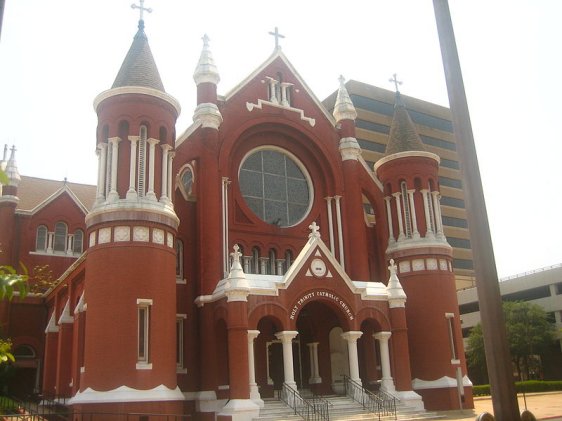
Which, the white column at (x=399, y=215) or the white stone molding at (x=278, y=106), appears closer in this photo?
the white stone molding at (x=278, y=106)

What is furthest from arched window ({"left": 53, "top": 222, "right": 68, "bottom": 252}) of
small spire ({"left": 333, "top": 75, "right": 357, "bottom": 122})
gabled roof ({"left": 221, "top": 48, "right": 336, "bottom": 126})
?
small spire ({"left": 333, "top": 75, "right": 357, "bottom": 122})

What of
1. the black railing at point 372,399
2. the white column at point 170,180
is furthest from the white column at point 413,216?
the white column at point 170,180

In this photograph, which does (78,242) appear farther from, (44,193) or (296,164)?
(296,164)

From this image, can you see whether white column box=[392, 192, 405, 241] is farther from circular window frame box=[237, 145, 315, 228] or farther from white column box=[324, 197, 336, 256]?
circular window frame box=[237, 145, 315, 228]

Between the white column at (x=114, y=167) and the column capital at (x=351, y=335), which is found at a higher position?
the white column at (x=114, y=167)

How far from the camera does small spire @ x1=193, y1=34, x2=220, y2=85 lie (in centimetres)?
3050

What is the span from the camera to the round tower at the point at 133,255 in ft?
76.0

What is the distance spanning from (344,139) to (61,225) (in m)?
20.0

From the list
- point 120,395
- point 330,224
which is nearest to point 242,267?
point 330,224

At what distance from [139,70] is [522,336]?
48.0 metres

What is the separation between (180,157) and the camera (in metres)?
28.6

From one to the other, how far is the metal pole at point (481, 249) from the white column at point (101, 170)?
1990 cm

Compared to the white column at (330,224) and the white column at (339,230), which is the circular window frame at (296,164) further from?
the white column at (339,230)

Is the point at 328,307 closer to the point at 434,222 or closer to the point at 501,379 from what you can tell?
the point at 434,222
